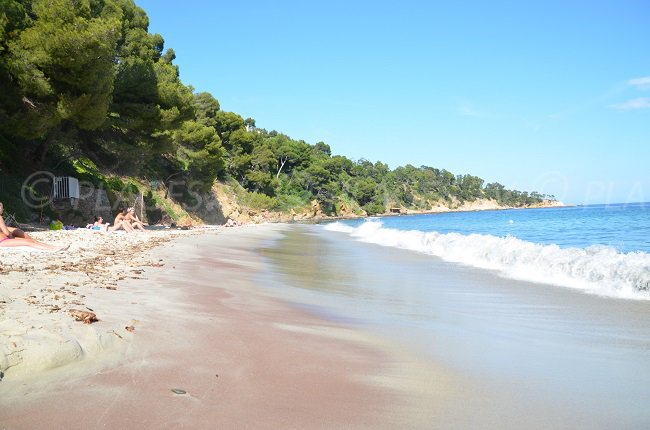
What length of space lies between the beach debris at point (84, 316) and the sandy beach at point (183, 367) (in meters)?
0.04

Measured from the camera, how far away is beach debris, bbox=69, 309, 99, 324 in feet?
10.8

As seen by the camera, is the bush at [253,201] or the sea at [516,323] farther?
the bush at [253,201]

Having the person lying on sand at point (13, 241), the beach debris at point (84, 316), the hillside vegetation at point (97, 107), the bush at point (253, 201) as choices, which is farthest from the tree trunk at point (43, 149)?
the bush at point (253, 201)

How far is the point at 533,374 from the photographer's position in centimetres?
317

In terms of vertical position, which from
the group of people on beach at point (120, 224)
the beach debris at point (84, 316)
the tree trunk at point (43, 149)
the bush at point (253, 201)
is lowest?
the group of people on beach at point (120, 224)

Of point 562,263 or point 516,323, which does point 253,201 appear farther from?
point 516,323

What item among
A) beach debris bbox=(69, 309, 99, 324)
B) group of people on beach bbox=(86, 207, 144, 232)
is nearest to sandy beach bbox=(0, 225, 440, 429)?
beach debris bbox=(69, 309, 99, 324)

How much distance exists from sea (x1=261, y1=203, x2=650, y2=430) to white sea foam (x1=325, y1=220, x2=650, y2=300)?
0.03 m

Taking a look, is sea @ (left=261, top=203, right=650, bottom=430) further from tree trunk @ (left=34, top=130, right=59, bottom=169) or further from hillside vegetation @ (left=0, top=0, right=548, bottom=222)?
tree trunk @ (left=34, top=130, right=59, bottom=169)

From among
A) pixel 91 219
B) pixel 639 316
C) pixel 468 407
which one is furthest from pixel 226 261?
pixel 91 219

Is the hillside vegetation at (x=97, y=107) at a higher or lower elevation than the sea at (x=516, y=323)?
higher

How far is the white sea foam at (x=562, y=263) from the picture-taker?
6691mm

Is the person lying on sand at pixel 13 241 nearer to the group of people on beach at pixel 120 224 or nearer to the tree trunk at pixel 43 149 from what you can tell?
the group of people on beach at pixel 120 224

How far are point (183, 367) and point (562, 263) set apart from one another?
7465mm
